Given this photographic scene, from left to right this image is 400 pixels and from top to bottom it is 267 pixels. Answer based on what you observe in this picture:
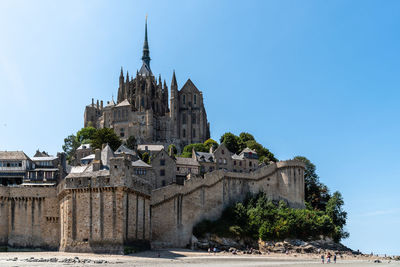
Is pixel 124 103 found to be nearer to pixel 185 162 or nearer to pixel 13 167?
pixel 185 162

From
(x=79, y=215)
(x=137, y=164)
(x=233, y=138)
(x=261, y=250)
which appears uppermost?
(x=233, y=138)

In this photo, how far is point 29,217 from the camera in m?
60.0

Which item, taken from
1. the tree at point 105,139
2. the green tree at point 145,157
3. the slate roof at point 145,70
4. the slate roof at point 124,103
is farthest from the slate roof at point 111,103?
the green tree at point 145,157

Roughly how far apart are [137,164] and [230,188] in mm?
13109

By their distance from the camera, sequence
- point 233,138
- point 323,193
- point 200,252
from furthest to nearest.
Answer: point 233,138
point 323,193
point 200,252

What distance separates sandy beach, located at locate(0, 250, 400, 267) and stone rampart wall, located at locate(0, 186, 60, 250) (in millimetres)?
3888

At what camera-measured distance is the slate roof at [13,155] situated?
69000 mm

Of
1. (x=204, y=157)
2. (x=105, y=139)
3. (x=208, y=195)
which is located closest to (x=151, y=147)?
(x=105, y=139)

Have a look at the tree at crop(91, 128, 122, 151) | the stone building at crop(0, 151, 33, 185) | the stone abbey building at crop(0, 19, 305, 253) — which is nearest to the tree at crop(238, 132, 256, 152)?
the stone abbey building at crop(0, 19, 305, 253)

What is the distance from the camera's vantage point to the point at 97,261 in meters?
46.3

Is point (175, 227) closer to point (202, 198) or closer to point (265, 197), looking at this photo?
point (202, 198)

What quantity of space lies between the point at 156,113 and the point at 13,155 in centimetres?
5643

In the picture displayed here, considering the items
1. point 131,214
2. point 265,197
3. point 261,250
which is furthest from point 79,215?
point 265,197

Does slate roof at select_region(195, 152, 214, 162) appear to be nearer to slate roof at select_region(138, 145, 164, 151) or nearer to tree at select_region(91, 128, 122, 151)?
slate roof at select_region(138, 145, 164, 151)
